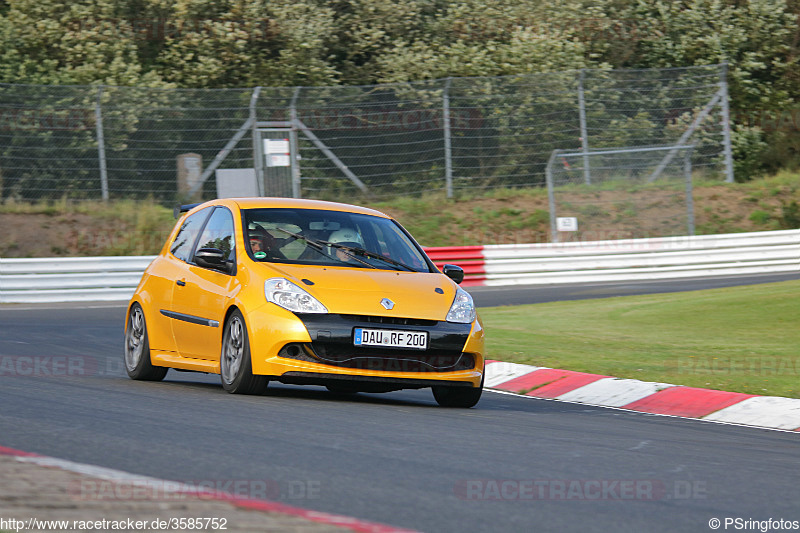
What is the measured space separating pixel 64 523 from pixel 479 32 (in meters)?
33.3

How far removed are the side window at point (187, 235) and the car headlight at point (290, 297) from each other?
1.53m

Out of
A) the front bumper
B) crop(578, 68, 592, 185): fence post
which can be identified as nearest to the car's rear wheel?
Result: the front bumper

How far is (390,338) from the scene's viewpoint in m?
8.13

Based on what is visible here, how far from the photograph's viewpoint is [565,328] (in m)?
15.1

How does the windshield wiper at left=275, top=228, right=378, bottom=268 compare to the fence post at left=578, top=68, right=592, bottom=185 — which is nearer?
the windshield wiper at left=275, top=228, right=378, bottom=268

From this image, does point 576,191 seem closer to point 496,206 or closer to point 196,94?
point 496,206

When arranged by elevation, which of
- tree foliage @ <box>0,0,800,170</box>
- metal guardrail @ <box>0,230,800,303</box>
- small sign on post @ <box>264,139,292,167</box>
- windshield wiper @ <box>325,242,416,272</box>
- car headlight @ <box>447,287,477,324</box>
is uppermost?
tree foliage @ <box>0,0,800,170</box>

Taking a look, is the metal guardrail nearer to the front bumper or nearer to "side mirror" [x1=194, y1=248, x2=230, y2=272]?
"side mirror" [x1=194, y1=248, x2=230, y2=272]

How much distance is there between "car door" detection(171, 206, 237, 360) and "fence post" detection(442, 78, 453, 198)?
17.3m

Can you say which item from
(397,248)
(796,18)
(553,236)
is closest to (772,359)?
(397,248)

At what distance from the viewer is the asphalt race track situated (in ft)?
15.6

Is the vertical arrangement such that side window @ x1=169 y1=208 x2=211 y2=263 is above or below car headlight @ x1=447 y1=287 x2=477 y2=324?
above

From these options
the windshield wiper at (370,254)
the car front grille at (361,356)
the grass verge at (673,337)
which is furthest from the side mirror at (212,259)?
the grass verge at (673,337)

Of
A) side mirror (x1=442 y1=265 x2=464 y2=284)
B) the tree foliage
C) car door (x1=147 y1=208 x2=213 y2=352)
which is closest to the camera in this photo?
side mirror (x1=442 y1=265 x2=464 y2=284)
